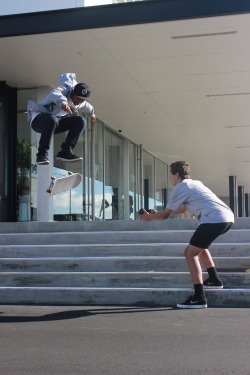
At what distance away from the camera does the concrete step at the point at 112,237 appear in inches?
337

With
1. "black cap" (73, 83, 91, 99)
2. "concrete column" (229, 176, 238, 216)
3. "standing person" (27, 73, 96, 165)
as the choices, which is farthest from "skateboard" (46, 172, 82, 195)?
"concrete column" (229, 176, 238, 216)

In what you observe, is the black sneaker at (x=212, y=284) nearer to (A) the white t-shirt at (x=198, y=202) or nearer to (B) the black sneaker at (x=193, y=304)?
(B) the black sneaker at (x=193, y=304)

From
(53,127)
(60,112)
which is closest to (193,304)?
(53,127)

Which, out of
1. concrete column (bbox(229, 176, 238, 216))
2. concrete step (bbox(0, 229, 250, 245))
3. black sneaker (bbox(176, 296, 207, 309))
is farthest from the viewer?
concrete column (bbox(229, 176, 238, 216))

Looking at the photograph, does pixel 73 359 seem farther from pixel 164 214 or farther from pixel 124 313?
pixel 164 214

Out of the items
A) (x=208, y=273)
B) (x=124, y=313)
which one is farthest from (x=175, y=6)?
(x=124, y=313)

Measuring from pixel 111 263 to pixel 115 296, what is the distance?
1131mm

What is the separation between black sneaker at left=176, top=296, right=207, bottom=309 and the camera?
6293mm

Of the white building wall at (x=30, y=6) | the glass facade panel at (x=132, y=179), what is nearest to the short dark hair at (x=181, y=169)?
the white building wall at (x=30, y=6)

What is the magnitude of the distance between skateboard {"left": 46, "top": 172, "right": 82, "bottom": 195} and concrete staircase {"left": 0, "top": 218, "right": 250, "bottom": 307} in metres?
1.03

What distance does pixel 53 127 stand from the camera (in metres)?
7.45

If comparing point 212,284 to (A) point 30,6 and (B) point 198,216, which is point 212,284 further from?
(A) point 30,6

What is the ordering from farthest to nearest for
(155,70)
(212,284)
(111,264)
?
(155,70)
(111,264)
(212,284)

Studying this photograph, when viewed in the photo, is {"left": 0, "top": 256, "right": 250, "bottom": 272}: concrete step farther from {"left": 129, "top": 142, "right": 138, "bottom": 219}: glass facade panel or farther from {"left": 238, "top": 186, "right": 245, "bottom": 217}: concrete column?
{"left": 238, "top": 186, "right": 245, "bottom": 217}: concrete column
